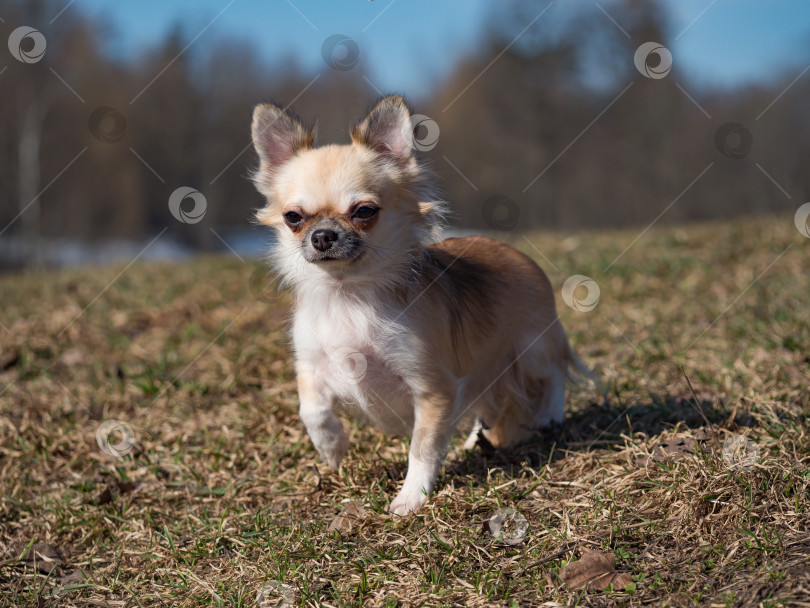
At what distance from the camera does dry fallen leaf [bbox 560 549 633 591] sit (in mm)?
2105

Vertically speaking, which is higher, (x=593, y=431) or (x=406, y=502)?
(x=593, y=431)

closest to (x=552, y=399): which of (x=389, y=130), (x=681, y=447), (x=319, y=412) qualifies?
(x=681, y=447)

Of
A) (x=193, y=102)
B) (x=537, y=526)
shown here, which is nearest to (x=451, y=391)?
(x=537, y=526)

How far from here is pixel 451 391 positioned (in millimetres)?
2838

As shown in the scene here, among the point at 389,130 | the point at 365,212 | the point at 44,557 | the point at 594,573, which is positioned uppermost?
the point at 389,130

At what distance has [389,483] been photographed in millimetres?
2986

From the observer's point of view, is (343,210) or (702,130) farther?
(702,130)

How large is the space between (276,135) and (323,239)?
70 cm

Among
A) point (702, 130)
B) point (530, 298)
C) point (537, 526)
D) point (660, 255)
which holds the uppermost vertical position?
point (702, 130)

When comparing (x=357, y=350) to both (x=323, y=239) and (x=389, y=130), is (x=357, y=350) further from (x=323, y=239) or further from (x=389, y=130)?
(x=389, y=130)

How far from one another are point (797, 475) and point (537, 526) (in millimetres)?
876

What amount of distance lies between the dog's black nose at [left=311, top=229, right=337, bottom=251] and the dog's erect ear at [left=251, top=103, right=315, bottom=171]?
614mm

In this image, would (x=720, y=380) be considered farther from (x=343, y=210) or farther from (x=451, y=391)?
(x=343, y=210)

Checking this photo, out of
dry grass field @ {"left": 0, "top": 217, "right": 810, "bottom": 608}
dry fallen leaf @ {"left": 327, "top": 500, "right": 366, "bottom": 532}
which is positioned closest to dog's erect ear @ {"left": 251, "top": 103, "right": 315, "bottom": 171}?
dry grass field @ {"left": 0, "top": 217, "right": 810, "bottom": 608}
